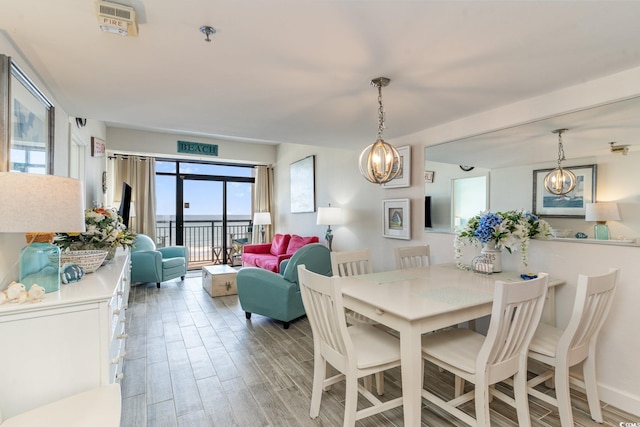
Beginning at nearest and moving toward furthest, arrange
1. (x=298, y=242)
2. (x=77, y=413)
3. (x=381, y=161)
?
(x=77, y=413) < (x=381, y=161) < (x=298, y=242)

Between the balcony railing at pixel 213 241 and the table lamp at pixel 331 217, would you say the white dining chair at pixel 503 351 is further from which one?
the balcony railing at pixel 213 241

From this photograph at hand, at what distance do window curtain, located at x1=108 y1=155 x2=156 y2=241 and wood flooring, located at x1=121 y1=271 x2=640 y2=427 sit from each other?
9.85 feet

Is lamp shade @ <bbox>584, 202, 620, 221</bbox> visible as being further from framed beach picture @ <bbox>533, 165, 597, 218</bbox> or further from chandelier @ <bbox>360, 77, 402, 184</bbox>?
chandelier @ <bbox>360, 77, 402, 184</bbox>

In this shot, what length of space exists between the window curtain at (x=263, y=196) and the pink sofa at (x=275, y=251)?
127cm

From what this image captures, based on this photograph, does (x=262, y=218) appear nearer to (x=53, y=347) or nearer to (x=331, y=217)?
(x=331, y=217)

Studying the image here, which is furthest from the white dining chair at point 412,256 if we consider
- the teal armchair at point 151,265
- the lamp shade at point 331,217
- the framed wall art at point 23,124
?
the teal armchair at point 151,265

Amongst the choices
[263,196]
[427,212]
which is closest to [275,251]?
[263,196]

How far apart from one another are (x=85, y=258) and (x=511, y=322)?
2.58 meters

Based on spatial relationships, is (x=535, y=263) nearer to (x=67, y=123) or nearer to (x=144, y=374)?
(x=144, y=374)

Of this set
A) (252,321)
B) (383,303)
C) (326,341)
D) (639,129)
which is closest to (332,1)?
(383,303)

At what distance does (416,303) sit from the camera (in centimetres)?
175

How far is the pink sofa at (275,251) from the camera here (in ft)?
17.0

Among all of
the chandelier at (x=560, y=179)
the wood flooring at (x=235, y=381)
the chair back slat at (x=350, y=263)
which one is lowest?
the wood flooring at (x=235, y=381)

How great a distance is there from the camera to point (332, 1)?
1303mm
